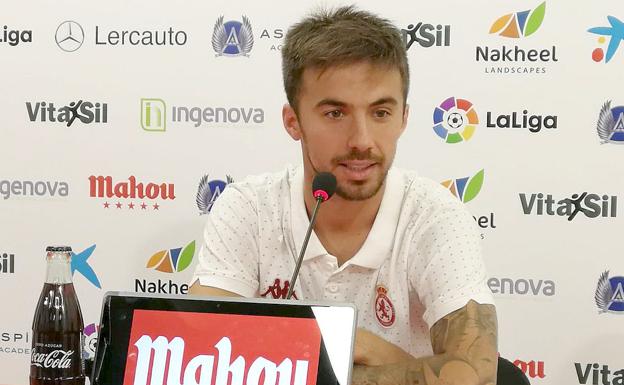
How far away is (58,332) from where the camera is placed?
1.24m

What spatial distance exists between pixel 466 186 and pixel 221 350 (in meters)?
1.54

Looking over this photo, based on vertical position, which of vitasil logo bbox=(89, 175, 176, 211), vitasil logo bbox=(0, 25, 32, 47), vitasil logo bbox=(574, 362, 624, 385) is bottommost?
vitasil logo bbox=(574, 362, 624, 385)

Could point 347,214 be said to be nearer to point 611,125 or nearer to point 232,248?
point 232,248

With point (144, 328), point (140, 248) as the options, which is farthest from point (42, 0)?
point (144, 328)

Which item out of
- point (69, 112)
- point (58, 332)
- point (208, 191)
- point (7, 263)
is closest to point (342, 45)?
point (58, 332)

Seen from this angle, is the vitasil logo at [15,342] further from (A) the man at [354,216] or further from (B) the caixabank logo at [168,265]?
(A) the man at [354,216]

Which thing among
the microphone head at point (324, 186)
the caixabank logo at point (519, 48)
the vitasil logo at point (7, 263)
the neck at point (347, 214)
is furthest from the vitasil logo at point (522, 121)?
the vitasil logo at point (7, 263)

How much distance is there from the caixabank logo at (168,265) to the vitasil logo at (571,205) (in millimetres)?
1052

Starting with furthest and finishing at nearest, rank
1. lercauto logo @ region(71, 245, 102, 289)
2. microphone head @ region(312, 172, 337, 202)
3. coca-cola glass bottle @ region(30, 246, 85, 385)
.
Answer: lercauto logo @ region(71, 245, 102, 289)
microphone head @ region(312, 172, 337, 202)
coca-cola glass bottle @ region(30, 246, 85, 385)

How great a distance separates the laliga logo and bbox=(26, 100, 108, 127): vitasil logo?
170 cm

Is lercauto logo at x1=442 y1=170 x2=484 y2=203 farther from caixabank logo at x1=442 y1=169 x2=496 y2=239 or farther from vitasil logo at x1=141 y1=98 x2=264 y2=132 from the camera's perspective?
vitasil logo at x1=141 y1=98 x2=264 y2=132

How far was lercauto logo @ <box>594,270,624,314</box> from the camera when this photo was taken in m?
2.35

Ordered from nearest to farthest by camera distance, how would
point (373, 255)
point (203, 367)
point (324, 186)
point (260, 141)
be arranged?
point (203, 367) → point (324, 186) → point (373, 255) → point (260, 141)

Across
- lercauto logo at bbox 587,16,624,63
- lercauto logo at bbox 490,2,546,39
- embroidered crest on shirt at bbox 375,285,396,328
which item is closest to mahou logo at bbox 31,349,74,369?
embroidered crest on shirt at bbox 375,285,396,328
